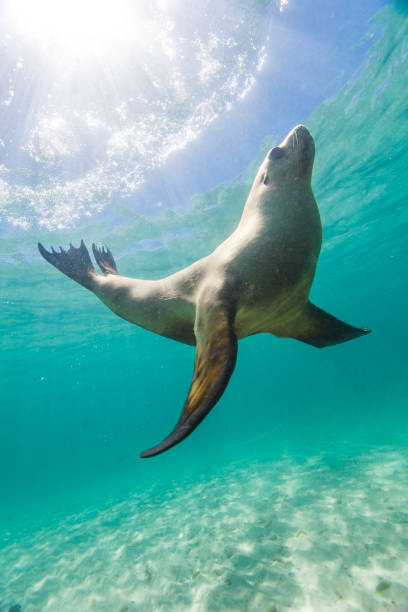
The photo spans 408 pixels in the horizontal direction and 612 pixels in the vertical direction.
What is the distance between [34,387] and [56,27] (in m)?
37.7

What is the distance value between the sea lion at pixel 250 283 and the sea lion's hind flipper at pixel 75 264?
1517 millimetres

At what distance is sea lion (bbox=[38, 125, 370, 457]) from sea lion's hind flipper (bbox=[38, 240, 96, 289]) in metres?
1.52

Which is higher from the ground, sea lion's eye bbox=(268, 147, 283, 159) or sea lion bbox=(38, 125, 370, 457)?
sea lion's eye bbox=(268, 147, 283, 159)

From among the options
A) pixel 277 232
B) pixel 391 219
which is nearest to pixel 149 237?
pixel 277 232

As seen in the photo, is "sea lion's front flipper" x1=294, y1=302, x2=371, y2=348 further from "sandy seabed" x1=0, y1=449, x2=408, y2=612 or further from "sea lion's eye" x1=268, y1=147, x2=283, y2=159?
"sandy seabed" x1=0, y1=449, x2=408, y2=612

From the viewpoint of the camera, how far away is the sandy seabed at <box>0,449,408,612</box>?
11.5ft

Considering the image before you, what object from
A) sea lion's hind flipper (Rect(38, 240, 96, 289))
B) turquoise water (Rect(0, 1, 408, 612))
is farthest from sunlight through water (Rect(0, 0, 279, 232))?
sea lion's hind flipper (Rect(38, 240, 96, 289))

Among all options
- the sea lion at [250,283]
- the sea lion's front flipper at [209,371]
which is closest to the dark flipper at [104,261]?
the sea lion at [250,283]

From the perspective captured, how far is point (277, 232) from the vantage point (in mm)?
2254

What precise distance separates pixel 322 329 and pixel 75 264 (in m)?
3.61

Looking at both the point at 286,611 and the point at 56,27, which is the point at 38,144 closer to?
the point at 56,27

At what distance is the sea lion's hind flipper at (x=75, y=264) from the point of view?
4391 millimetres

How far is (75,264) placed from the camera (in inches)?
182

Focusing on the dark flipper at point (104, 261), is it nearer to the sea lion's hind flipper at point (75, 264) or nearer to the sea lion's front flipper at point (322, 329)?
the sea lion's hind flipper at point (75, 264)
